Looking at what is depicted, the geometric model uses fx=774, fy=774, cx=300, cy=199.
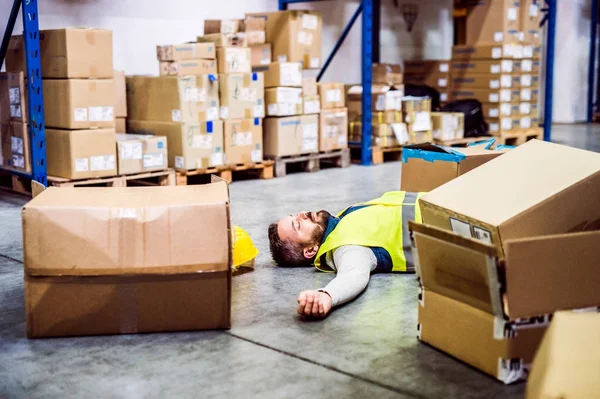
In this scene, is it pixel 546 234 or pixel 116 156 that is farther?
pixel 116 156

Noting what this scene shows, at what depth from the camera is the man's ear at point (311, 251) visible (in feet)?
12.5

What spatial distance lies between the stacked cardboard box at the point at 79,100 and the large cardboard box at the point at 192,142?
80 centimetres

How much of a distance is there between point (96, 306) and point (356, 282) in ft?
3.57

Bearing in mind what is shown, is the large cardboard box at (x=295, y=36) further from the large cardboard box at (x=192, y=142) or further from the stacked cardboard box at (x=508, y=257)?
the stacked cardboard box at (x=508, y=257)

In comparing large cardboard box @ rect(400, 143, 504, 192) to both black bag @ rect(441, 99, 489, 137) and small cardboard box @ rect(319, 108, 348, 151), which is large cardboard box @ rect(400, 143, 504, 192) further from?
black bag @ rect(441, 99, 489, 137)

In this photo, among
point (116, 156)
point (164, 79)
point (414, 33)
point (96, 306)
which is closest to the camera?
point (96, 306)

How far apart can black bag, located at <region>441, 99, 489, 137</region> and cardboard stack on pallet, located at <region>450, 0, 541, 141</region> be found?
0.20 meters

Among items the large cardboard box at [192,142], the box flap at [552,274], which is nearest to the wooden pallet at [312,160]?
the large cardboard box at [192,142]

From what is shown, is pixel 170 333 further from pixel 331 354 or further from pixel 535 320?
pixel 535 320

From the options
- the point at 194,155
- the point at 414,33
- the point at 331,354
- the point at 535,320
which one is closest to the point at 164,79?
the point at 194,155

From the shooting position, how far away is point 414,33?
12078 mm

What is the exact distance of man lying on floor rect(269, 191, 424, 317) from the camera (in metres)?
3.55

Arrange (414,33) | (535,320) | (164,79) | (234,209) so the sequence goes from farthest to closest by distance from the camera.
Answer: (414,33)
(164,79)
(234,209)
(535,320)

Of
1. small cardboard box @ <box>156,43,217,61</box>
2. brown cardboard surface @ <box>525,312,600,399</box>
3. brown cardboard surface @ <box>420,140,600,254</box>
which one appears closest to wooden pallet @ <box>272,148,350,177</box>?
small cardboard box @ <box>156,43,217,61</box>
